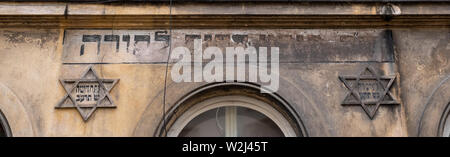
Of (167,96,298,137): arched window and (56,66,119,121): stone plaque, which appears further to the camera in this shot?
(167,96,298,137): arched window

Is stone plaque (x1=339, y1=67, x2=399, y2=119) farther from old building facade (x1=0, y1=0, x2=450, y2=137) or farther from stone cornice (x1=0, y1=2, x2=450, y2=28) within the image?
stone cornice (x1=0, y1=2, x2=450, y2=28)

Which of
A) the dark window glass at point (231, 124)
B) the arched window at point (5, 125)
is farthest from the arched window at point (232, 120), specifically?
the arched window at point (5, 125)

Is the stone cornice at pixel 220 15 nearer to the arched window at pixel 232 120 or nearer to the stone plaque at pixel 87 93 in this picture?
the stone plaque at pixel 87 93

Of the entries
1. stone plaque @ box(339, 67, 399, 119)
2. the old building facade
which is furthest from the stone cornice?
stone plaque @ box(339, 67, 399, 119)

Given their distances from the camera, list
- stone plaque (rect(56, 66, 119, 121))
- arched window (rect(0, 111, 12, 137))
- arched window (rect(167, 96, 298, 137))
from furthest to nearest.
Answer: arched window (rect(167, 96, 298, 137)) < stone plaque (rect(56, 66, 119, 121)) < arched window (rect(0, 111, 12, 137))

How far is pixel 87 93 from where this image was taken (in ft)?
15.2

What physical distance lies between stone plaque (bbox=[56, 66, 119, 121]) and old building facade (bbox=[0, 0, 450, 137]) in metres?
0.01

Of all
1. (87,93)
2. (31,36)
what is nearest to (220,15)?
(87,93)

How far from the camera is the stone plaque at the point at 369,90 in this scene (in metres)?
4.63

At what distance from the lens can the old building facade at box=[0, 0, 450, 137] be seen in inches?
180
